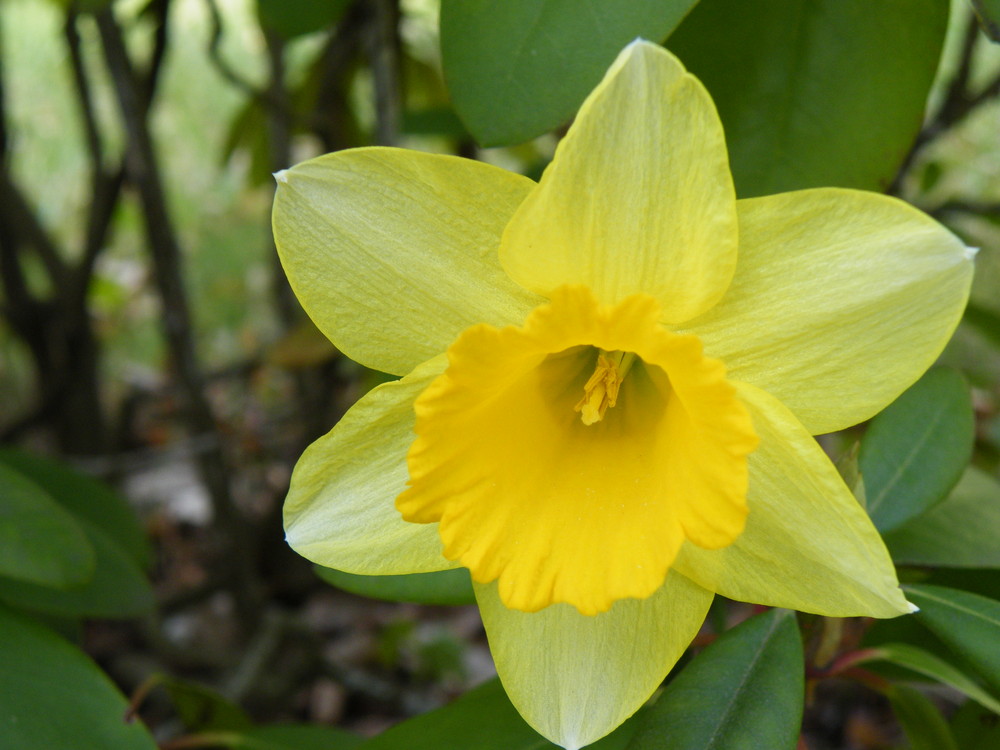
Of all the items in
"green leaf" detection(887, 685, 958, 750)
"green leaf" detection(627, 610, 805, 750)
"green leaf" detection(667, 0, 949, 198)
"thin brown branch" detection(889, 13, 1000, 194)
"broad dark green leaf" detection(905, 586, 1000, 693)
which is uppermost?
"green leaf" detection(667, 0, 949, 198)

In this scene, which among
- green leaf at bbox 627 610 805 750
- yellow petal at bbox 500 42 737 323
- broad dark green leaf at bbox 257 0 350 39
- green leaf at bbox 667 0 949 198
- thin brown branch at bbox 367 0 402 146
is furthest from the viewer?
thin brown branch at bbox 367 0 402 146

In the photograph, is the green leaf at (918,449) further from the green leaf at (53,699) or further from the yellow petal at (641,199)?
the green leaf at (53,699)

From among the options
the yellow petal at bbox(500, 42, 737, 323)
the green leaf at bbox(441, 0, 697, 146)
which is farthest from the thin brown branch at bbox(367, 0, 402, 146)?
the yellow petal at bbox(500, 42, 737, 323)

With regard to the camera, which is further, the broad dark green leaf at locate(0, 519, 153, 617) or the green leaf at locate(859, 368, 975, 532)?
the broad dark green leaf at locate(0, 519, 153, 617)

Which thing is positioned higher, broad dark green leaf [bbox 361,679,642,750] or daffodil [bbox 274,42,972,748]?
daffodil [bbox 274,42,972,748]

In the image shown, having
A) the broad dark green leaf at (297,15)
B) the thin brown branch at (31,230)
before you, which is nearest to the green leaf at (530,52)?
the broad dark green leaf at (297,15)

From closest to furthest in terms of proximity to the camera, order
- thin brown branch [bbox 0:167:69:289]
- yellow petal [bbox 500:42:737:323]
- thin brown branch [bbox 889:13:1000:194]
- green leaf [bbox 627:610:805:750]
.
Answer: yellow petal [bbox 500:42:737:323] < green leaf [bbox 627:610:805:750] < thin brown branch [bbox 889:13:1000:194] < thin brown branch [bbox 0:167:69:289]

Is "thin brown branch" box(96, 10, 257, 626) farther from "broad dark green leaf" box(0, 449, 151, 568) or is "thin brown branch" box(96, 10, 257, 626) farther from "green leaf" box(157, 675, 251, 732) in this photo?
"green leaf" box(157, 675, 251, 732)

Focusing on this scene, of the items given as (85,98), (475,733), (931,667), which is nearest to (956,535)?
(931,667)
